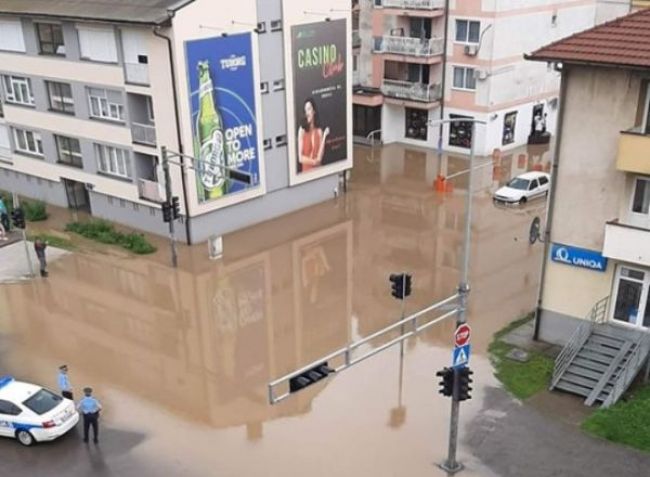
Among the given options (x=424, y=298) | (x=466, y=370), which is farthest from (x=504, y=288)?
(x=466, y=370)

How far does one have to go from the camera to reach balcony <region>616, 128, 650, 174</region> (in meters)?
20.5

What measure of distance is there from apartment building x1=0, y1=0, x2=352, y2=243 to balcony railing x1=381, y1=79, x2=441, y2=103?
Answer: 9.74 m

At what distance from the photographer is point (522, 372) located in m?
22.7

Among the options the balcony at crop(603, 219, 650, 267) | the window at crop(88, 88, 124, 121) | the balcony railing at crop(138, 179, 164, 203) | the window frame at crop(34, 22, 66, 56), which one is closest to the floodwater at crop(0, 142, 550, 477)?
the balcony railing at crop(138, 179, 164, 203)

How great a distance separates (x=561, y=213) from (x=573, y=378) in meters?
5.01

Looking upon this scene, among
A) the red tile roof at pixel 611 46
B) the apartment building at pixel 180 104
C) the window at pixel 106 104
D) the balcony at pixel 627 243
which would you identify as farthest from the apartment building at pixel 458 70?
the balcony at pixel 627 243

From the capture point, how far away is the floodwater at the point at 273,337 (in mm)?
19594

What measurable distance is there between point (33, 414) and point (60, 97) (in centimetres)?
2082

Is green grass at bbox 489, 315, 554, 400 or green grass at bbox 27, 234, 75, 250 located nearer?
green grass at bbox 489, 315, 554, 400

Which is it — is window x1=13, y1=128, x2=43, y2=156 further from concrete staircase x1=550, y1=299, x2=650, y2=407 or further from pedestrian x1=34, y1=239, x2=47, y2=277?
concrete staircase x1=550, y1=299, x2=650, y2=407

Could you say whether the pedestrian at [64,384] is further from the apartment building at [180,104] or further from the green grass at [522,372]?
the green grass at [522,372]

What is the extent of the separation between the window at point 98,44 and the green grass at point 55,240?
325 inches

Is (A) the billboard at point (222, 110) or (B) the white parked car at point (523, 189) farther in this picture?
(B) the white parked car at point (523, 189)

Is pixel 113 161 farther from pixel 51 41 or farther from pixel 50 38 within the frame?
pixel 50 38
